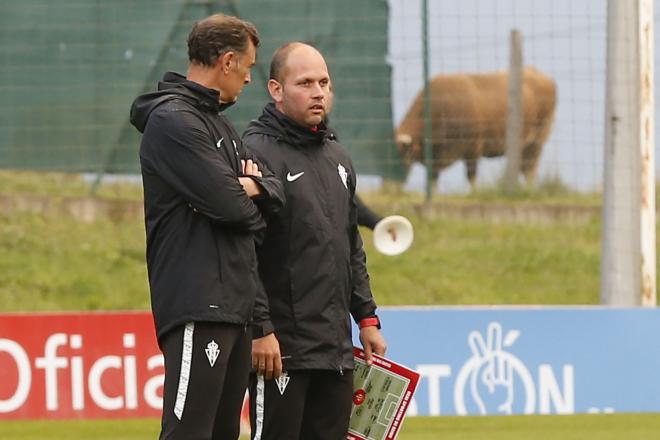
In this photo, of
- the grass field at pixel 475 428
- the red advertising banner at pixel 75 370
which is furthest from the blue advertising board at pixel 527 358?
the red advertising banner at pixel 75 370

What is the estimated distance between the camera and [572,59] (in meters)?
13.2

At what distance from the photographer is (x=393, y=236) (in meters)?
11.8

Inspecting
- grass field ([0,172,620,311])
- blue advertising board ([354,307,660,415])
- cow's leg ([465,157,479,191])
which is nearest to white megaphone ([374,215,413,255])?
blue advertising board ([354,307,660,415])

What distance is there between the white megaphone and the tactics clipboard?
5852 millimetres

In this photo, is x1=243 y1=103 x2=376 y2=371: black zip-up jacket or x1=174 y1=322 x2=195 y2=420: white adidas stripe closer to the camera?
x1=174 y1=322 x2=195 y2=420: white adidas stripe

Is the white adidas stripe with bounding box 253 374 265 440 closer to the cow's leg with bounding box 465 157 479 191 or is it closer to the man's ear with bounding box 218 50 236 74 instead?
the man's ear with bounding box 218 50 236 74

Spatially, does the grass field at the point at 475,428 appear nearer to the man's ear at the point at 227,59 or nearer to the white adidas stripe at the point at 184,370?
the white adidas stripe at the point at 184,370

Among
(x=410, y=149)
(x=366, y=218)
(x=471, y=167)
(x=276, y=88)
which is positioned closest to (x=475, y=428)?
(x=366, y=218)

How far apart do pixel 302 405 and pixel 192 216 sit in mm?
926

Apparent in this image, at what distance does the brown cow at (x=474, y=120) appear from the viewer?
1343 centimetres

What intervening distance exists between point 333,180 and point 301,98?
0.30 meters

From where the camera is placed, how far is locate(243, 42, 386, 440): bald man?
523 cm

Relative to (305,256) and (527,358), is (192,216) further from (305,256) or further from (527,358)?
(527,358)

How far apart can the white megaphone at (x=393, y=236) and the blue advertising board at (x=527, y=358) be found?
3.70 feet
